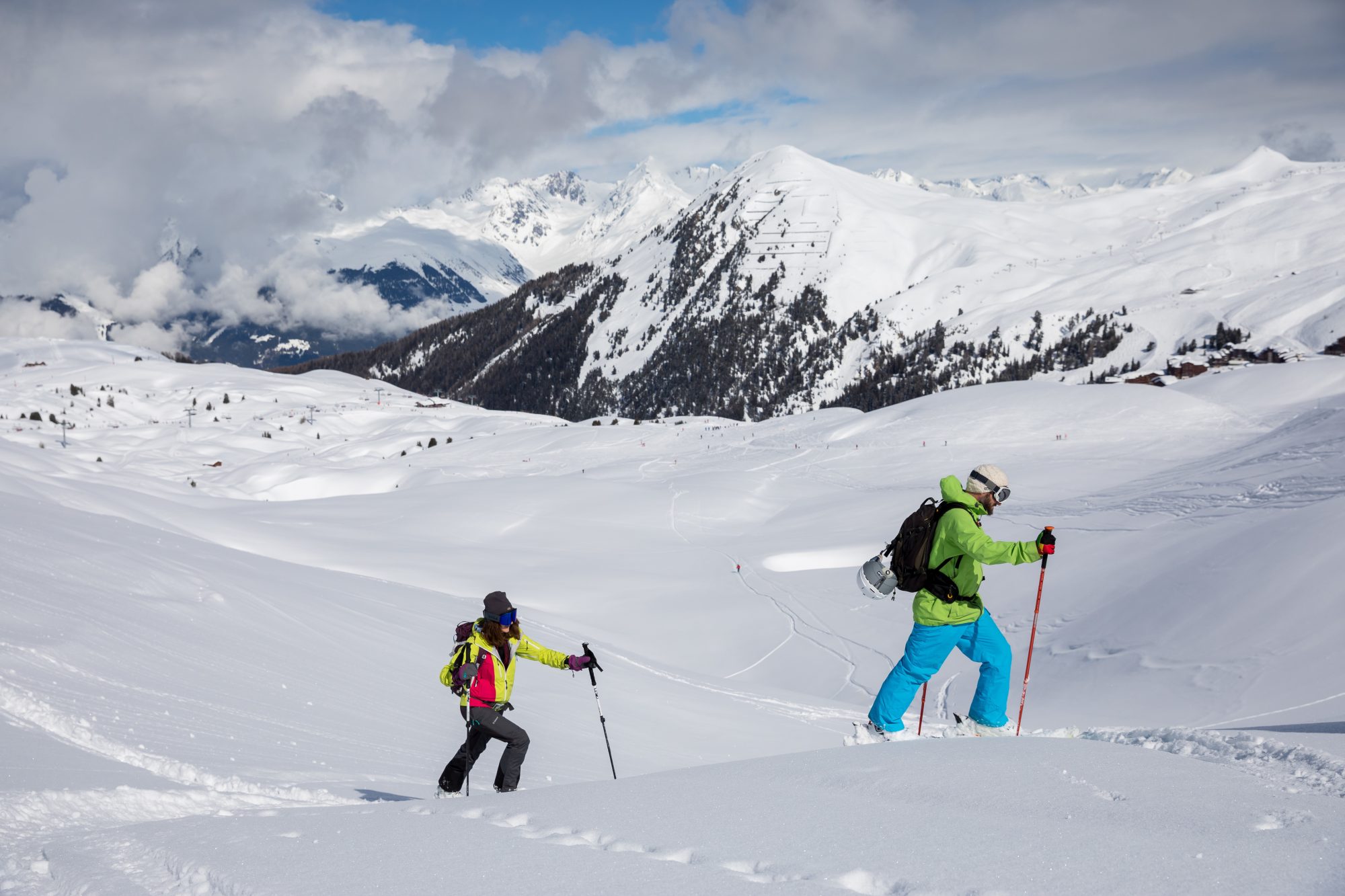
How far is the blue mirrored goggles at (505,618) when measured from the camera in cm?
734

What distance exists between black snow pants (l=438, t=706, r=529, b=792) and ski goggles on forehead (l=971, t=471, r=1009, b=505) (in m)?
4.41

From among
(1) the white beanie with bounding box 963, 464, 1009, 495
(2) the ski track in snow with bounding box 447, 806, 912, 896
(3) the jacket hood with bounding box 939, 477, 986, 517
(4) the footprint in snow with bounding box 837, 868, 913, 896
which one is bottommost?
(2) the ski track in snow with bounding box 447, 806, 912, 896

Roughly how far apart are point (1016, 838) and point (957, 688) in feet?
34.4

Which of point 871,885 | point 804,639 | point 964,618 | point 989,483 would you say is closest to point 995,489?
point 989,483

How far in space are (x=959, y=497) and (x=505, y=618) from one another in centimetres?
390

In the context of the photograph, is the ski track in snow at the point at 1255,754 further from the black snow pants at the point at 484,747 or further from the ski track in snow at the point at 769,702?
the ski track in snow at the point at 769,702

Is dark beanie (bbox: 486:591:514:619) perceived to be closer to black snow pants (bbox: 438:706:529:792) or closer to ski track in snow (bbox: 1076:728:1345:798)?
black snow pants (bbox: 438:706:529:792)

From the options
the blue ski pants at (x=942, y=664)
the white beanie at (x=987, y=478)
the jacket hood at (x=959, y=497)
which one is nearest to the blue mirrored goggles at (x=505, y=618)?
the blue ski pants at (x=942, y=664)

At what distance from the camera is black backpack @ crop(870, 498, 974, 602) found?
25.6ft

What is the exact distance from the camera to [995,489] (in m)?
7.71

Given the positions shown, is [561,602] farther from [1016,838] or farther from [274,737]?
[1016,838]

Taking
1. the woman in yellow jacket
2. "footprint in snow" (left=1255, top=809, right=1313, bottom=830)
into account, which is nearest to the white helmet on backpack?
"footprint in snow" (left=1255, top=809, right=1313, bottom=830)

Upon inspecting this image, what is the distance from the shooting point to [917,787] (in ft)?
18.4

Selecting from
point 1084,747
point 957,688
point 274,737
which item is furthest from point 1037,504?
point 274,737
